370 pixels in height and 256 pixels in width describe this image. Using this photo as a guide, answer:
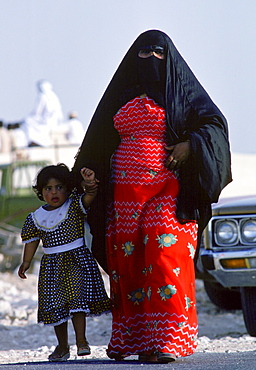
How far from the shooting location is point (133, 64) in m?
4.69

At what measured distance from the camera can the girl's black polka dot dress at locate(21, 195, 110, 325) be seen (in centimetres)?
460

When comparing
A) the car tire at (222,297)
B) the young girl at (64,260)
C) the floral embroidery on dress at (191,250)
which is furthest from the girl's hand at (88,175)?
the car tire at (222,297)

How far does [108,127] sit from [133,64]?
0.38 m

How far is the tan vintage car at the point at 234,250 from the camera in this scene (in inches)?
218

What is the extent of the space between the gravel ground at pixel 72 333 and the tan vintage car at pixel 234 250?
15.1 inches

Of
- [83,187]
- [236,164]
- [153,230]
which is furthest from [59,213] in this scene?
[236,164]

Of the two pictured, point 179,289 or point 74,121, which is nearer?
point 179,289

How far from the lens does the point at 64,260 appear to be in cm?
464

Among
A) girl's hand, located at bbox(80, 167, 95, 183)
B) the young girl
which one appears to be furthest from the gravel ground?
girl's hand, located at bbox(80, 167, 95, 183)

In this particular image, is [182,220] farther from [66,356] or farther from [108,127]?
[66,356]

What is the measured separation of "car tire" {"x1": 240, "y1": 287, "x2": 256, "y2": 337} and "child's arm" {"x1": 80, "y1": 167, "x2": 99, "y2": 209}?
155 centimetres

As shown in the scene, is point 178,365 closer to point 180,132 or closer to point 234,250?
point 180,132

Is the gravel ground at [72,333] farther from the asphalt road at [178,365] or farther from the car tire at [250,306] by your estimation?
the asphalt road at [178,365]

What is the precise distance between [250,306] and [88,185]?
169cm
